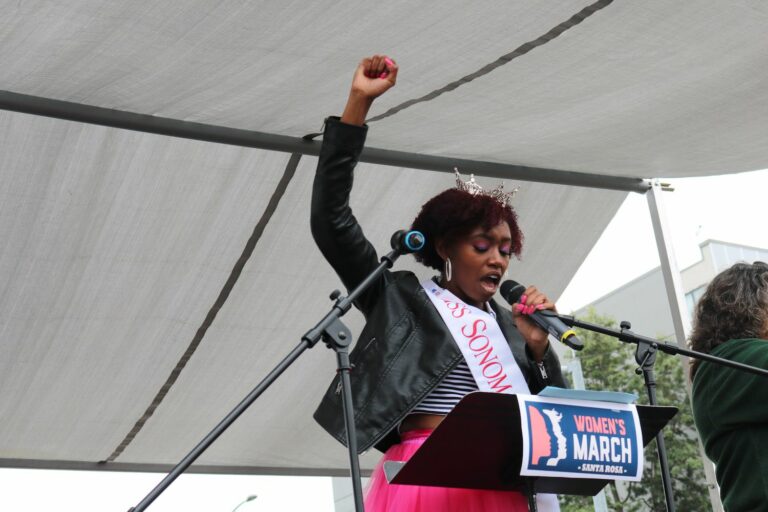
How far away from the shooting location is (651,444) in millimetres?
22219

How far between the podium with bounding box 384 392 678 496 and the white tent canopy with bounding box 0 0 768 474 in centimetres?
124

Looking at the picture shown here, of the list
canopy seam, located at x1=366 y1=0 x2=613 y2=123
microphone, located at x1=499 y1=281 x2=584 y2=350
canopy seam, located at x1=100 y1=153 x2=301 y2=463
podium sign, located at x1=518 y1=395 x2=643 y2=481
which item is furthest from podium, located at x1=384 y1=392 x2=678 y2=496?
canopy seam, located at x1=100 y1=153 x2=301 y2=463

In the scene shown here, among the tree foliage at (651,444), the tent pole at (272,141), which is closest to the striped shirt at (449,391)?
the tent pole at (272,141)

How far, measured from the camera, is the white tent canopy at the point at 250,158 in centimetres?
274

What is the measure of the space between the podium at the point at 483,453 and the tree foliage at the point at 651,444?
20.6m

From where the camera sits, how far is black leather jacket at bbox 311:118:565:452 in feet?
7.55

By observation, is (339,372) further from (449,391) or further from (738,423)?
(738,423)

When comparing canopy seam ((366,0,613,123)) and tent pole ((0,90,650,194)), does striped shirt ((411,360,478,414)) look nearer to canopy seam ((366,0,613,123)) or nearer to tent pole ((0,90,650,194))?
canopy seam ((366,0,613,123))

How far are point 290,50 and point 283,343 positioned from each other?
6.18ft

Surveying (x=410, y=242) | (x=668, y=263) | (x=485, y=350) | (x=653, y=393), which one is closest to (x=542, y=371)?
(x=485, y=350)

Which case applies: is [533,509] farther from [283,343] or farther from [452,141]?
[283,343]

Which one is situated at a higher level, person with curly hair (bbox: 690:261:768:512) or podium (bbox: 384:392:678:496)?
person with curly hair (bbox: 690:261:768:512)

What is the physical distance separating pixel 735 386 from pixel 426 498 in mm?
955

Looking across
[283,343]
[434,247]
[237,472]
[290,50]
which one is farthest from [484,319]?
[237,472]
